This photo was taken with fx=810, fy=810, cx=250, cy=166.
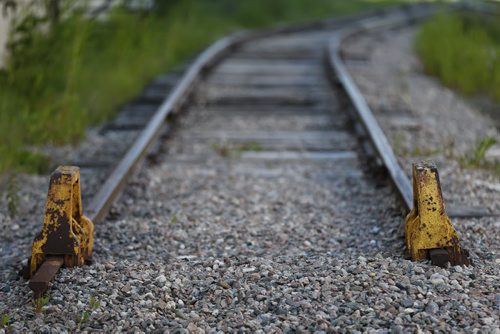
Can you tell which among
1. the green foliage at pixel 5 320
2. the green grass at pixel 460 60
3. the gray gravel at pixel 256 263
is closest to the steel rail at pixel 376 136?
the gray gravel at pixel 256 263

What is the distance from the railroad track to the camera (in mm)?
4762

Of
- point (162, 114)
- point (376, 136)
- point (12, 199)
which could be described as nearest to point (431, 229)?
point (376, 136)

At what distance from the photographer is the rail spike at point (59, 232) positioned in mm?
3346

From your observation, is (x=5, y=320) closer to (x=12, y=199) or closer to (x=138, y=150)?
(x=12, y=199)

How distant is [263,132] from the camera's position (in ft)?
21.2

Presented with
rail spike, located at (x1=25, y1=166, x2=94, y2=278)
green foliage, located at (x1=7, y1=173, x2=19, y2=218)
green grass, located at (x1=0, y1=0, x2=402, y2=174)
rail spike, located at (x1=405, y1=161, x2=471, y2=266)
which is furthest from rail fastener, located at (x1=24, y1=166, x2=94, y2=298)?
green grass, located at (x1=0, y1=0, x2=402, y2=174)

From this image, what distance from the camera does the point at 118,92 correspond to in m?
7.66

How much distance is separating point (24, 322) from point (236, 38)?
929 centimetres

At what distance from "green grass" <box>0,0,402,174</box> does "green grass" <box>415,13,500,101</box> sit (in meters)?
3.15

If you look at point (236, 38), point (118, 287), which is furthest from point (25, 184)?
point (236, 38)

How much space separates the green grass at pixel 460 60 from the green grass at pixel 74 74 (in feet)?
10.3

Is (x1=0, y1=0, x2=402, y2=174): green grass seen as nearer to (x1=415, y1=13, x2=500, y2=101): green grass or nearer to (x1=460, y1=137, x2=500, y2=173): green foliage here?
(x1=460, y1=137, x2=500, y2=173): green foliage

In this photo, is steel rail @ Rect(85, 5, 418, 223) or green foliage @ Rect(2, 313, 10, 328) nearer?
green foliage @ Rect(2, 313, 10, 328)

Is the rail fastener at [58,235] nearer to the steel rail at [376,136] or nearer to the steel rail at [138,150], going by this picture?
the steel rail at [138,150]
